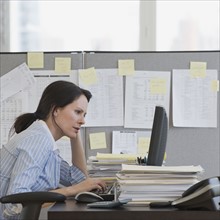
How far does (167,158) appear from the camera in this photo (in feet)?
10.4

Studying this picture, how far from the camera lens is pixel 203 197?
1473 mm

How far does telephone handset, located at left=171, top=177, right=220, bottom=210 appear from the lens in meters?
1.47

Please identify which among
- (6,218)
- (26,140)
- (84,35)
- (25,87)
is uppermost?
(84,35)

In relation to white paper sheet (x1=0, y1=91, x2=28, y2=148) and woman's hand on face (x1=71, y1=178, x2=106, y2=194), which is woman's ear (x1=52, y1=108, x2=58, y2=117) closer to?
woman's hand on face (x1=71, y1=178, x2=106, y2=194)

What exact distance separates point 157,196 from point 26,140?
2.21ft

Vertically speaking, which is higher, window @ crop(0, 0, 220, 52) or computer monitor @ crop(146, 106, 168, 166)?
window @ crop(0, 0, 220, 52)

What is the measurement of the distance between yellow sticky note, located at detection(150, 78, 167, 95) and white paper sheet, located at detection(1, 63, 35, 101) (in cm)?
67

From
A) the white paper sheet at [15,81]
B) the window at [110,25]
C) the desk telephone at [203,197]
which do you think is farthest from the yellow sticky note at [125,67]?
the desk telephone at [203,197]

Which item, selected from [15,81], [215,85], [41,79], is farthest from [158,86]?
[15,81]

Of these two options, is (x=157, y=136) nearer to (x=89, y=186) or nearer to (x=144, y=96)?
(x=89, y=186)

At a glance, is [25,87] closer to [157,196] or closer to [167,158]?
[167,158]

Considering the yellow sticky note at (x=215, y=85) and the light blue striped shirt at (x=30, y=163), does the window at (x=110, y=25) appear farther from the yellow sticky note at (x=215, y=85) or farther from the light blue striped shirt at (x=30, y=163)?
the light blue striped shirt at (x=30, y=163)

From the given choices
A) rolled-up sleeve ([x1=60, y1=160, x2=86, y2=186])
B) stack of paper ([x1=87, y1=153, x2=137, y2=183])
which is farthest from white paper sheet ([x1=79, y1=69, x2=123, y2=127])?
stack of paper ([x1=87, y1=153, x2=137, y2=183])

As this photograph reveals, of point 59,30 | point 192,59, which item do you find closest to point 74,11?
point 59,30
